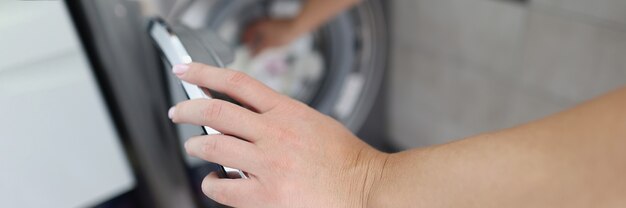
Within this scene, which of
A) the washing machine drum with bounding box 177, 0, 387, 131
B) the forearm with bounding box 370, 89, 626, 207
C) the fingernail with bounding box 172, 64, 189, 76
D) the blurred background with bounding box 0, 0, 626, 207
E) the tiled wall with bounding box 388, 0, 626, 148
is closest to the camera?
the forearm with bounding box 370, 89, 626, 207

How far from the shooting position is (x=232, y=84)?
1.52 feet

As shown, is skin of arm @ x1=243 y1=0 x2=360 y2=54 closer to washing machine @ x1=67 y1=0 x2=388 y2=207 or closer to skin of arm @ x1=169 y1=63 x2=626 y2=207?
washing machine @ x1=67 y1=0 x2=388 y2=207

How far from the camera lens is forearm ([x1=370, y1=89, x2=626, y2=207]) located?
36 cm

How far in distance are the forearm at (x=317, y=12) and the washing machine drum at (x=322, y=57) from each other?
2 centimetres

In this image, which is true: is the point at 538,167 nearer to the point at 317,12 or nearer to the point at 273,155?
the point at 273,155

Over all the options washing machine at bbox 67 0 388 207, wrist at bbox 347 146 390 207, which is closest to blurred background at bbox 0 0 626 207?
washing machine at bbox 67 0 388 207

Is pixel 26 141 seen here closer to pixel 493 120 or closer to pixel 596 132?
pixel 596 132

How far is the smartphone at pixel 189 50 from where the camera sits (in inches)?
18.1

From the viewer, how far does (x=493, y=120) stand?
3.32 feet

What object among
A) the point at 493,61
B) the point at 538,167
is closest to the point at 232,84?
the point at 538,167

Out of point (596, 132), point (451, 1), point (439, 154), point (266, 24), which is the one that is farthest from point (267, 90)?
point (451, 1)

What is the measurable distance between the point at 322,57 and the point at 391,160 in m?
0.59

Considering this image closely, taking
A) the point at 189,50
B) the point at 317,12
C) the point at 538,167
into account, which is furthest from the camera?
the point at 317,12

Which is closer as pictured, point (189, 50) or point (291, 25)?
point (189, 50)
